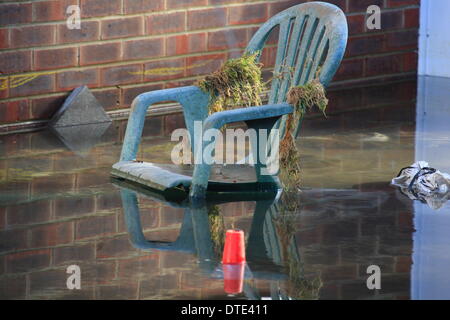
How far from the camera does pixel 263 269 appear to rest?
15.7 ft

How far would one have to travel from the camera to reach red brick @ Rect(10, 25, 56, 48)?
7914 mm

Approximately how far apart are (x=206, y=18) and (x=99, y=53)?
3.48ft

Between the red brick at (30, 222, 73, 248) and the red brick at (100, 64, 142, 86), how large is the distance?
9.98ft

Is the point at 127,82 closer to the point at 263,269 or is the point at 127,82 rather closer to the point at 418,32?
the point at 418,32

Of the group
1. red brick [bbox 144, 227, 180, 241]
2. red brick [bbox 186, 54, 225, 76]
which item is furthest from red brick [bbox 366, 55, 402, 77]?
red brick [bbox 144, 227, 180, 241]

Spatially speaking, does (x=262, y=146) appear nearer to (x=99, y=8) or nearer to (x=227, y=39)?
(x=99, y=8)

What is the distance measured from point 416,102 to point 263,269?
4892 millimetres

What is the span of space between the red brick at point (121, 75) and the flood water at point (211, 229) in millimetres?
789

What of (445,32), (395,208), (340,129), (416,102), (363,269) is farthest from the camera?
(445,32)

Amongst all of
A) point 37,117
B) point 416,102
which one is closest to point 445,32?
point 416,102

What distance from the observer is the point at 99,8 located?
831 cm

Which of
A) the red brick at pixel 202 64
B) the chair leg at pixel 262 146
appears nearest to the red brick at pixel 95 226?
the chair leg at pixel 262 146

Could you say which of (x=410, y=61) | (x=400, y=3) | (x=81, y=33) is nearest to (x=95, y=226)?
(x=81, y=33)
